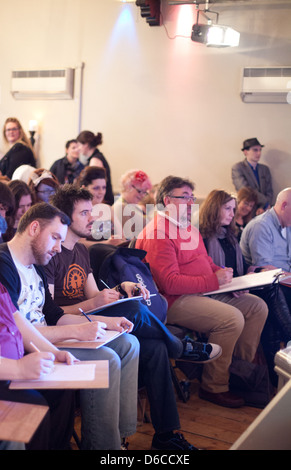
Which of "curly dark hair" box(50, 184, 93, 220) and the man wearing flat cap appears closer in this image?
"curly dark hair" box(50, 184, 93, 220)

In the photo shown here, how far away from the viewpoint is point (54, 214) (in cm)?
209

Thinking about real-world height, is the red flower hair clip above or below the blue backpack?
above

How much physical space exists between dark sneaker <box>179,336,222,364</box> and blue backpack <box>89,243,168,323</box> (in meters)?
0.19

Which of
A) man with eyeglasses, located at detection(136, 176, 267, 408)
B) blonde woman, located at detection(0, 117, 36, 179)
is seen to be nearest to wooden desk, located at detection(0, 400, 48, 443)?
man with eyeglasses, located at detection(136, 176, 267, 408)

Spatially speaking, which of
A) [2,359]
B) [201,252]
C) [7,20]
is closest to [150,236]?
[201,252]

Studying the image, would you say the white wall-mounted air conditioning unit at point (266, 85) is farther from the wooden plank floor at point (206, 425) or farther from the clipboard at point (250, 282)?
the wooden plank floor at point (206, 425)

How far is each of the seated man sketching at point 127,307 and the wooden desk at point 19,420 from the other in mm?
794

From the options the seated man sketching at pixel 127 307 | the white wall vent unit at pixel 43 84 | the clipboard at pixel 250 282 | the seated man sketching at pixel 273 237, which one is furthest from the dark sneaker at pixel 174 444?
the white wall vent unit at pixel 43 84

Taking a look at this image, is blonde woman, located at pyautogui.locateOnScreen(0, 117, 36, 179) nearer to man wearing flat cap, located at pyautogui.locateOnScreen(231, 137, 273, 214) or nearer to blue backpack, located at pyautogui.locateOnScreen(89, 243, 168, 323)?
man wearing flat cap, located at pyautogui.locateOnScreen(231, 137, 273, 214)

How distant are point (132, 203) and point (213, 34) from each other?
94.1 inches

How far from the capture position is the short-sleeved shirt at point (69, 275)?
243 centimetres

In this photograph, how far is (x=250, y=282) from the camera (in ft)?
10.0

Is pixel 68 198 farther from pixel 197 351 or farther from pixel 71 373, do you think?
pixel 71 373

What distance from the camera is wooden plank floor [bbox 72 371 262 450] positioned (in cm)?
246
